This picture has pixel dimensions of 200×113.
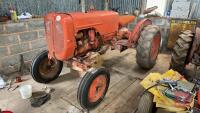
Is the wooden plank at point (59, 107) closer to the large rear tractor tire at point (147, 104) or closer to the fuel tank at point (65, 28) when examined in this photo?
the fuel tank at point (65, 28)

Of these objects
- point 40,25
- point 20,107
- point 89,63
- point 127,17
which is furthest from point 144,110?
point 40,25

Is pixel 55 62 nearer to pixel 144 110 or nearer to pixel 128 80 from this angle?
pixel 128 80

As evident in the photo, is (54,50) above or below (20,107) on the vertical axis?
above

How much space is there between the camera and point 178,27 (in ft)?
12.7

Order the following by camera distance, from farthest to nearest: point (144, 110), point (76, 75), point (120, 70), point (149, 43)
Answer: point (120, 70) → point (76, 75) → point (149, 43) → point (144, 110)

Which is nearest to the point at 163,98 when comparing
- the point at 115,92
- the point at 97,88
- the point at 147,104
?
the point at 147,104

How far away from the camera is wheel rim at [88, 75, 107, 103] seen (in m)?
2.12

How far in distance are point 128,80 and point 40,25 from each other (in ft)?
6.57

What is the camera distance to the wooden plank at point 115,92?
2230mm

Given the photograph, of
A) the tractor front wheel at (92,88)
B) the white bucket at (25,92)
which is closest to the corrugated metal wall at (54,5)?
the white bucket at (25,92)

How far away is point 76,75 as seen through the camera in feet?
9.95

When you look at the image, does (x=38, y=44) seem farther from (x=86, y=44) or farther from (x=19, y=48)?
(x=86, y=44)

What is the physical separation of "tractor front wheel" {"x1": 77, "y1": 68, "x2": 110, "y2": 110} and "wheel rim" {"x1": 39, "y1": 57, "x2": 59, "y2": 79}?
3.16 ft

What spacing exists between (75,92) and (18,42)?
1.47m
